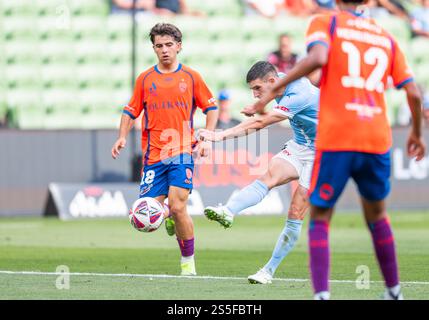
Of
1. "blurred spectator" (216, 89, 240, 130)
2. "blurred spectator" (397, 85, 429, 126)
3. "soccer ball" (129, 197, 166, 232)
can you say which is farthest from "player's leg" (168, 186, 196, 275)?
"blurred spectator" (397, 85, 429, 126)

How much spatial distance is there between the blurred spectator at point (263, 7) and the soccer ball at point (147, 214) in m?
16.7

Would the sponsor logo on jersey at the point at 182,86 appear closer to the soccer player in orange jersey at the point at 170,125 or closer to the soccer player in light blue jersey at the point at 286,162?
the soccer player in orange jersey at the point at 170,125

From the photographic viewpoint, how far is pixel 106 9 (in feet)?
82.2

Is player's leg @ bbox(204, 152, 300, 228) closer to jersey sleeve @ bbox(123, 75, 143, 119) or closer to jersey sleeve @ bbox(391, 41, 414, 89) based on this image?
jersey sleeve @ bbox(123, 75, 143, 119)

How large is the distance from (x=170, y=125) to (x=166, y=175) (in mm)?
495

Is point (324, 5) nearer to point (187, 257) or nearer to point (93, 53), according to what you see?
point (93, 53)

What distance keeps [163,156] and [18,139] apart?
33.3 feet

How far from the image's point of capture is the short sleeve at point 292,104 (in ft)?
31.5

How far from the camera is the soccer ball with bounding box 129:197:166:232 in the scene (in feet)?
34.3

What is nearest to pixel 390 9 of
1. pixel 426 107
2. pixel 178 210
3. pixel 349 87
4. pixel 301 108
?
pixel 426 107

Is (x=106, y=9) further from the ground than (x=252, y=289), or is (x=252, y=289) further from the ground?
(x=106, y=9)

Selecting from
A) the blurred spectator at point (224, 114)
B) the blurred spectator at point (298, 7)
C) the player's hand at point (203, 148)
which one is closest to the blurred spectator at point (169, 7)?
the blurred spectator at point (298, 7)
